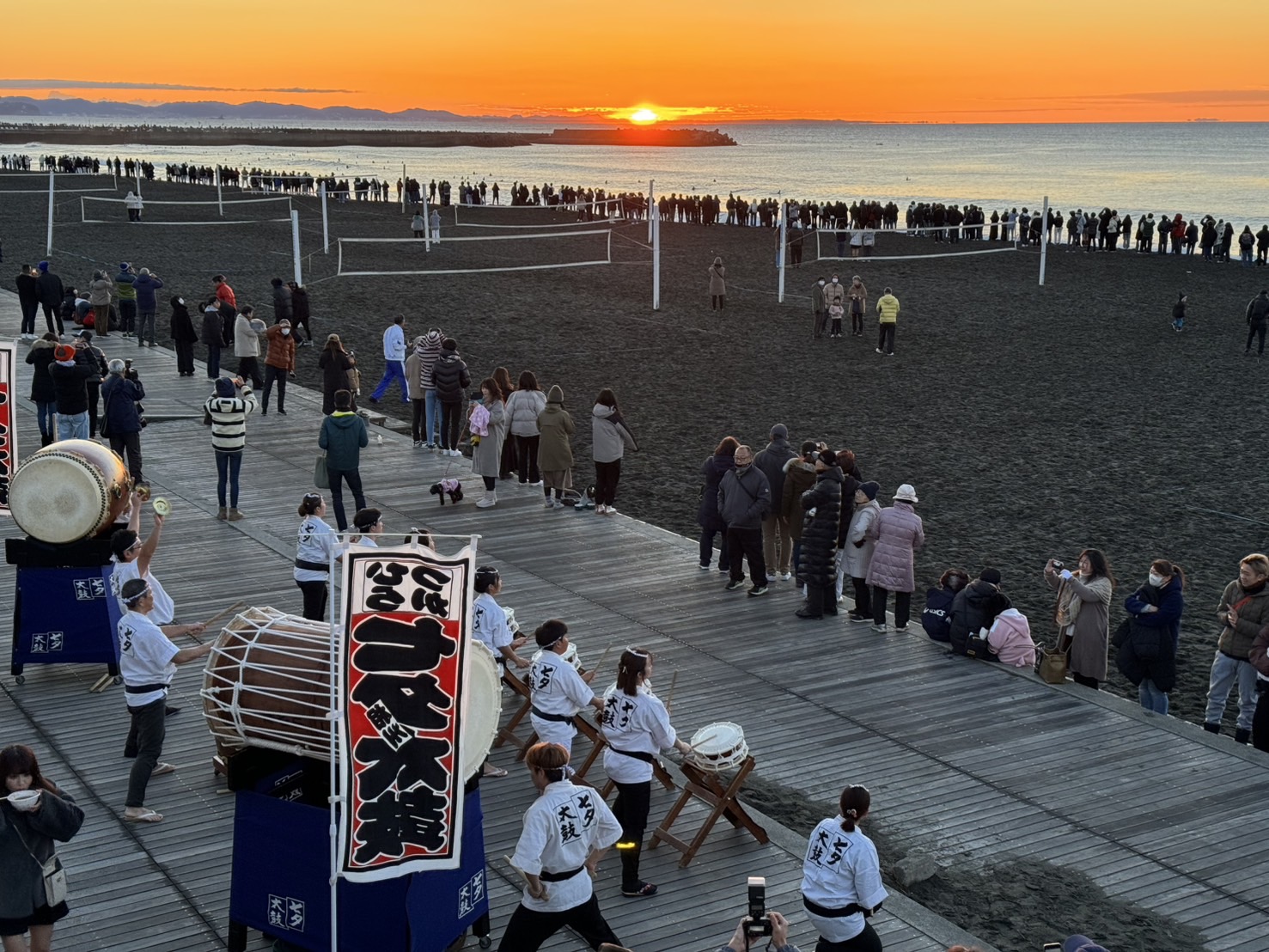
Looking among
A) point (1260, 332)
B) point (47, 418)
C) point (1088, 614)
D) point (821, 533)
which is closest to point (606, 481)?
point (821, 533)

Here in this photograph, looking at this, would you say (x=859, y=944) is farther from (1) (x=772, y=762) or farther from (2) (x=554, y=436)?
(2) (x=554, y=436)

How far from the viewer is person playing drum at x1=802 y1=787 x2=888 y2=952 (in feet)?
22.6

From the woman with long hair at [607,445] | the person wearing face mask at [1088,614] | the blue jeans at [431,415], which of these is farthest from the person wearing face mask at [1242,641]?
the blue jeans at [431,415]

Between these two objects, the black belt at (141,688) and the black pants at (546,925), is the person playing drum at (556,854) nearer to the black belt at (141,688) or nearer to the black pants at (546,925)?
the black pants at (546,925)

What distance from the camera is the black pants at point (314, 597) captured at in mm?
12477

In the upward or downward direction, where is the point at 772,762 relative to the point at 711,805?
downward

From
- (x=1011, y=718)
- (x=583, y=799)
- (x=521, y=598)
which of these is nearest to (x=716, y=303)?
(x=521, y=598)

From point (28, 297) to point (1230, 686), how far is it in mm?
26524

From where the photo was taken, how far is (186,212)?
224 ft

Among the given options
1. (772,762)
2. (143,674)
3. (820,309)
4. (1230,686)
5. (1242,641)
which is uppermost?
(820,309)

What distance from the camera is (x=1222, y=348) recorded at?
1227 inches

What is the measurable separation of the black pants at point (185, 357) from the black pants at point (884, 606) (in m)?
17.0

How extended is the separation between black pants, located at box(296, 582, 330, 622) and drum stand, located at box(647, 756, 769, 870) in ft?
15.8

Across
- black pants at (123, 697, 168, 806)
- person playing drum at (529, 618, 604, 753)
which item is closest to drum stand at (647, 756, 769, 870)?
person playing drum at (529, 618, 604, 753)
